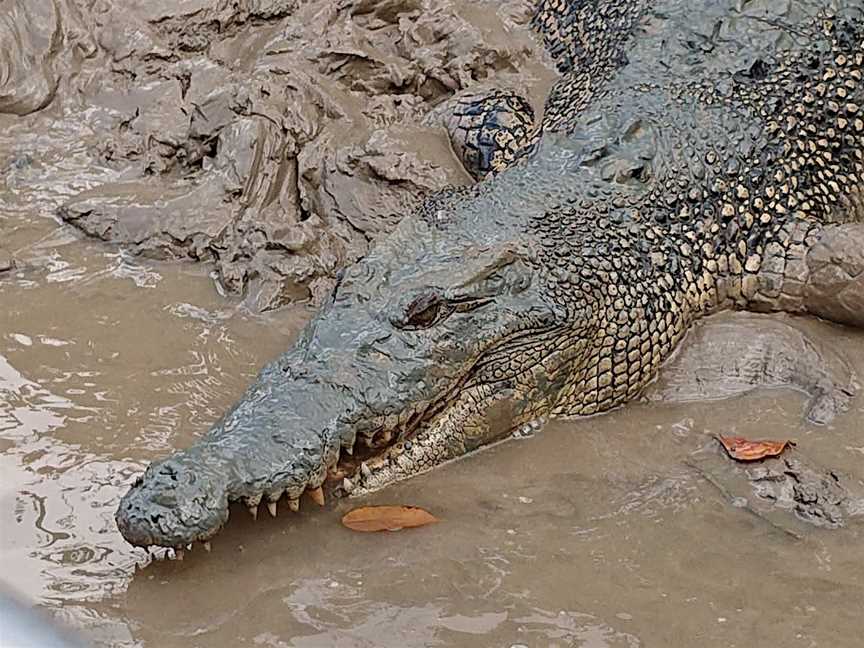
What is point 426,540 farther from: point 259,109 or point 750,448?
point 259,109

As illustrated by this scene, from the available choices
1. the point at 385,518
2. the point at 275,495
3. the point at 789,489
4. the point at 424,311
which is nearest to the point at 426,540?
the point at 385,518

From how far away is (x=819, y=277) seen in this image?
461 cm

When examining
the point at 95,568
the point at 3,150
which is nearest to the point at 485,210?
the point at 95,568

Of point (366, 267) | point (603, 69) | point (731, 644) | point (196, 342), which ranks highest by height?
point (603, 69)

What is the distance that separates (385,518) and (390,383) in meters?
0.42

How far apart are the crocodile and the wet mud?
16 cm

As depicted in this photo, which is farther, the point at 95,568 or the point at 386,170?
the point at 386,170

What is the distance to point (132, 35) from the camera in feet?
20.2

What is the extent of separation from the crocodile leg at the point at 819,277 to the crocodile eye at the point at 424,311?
1.48m

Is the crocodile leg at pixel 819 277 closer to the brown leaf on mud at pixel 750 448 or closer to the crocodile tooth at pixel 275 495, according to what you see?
the brown leaf on mud at pixel 750 448

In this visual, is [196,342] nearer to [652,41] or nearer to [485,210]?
[485,210]

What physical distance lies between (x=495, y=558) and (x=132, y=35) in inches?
154

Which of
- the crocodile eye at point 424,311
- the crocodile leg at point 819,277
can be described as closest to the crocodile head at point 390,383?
the crocodile eye at point 424,311

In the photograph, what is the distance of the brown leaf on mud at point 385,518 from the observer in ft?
11.6
